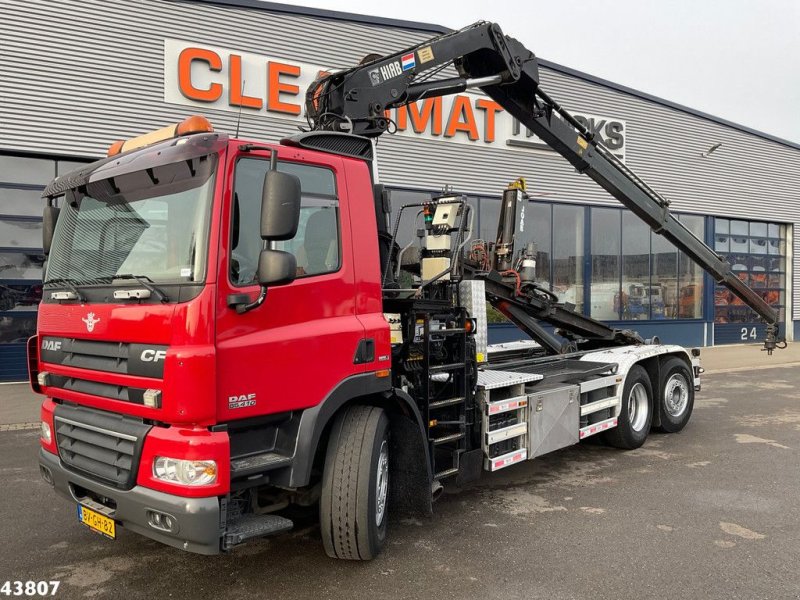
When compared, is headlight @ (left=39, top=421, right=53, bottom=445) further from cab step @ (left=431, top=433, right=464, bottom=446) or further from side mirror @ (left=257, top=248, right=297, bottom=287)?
cab step @ (left=431, top=433, right=464, bottom=446)

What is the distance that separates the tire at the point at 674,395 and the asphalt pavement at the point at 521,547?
4.38 ft

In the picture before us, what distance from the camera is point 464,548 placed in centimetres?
422

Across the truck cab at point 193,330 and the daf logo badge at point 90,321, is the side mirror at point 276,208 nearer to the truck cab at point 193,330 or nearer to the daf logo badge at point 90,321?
the truck cab at point 193,330

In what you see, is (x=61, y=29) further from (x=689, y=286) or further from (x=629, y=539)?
(x=689, y=286)

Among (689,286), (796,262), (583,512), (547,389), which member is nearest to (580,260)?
(689,286)

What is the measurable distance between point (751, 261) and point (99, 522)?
22671 mm

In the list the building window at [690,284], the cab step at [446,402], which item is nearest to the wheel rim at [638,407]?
the cab step at [446,402]

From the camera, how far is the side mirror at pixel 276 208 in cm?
312

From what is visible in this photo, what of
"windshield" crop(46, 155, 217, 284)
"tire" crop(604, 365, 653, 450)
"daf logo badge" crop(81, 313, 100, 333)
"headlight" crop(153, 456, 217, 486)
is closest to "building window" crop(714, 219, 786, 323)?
"tire" crop(604, 365, 653, 450)

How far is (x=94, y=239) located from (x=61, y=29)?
32.0ft

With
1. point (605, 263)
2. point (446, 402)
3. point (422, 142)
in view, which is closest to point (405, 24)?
point (422, 142)

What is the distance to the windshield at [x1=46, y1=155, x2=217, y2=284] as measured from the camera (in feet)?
10.7

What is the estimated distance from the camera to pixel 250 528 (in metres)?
3.32

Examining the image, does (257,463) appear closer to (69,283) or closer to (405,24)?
(69,283)
